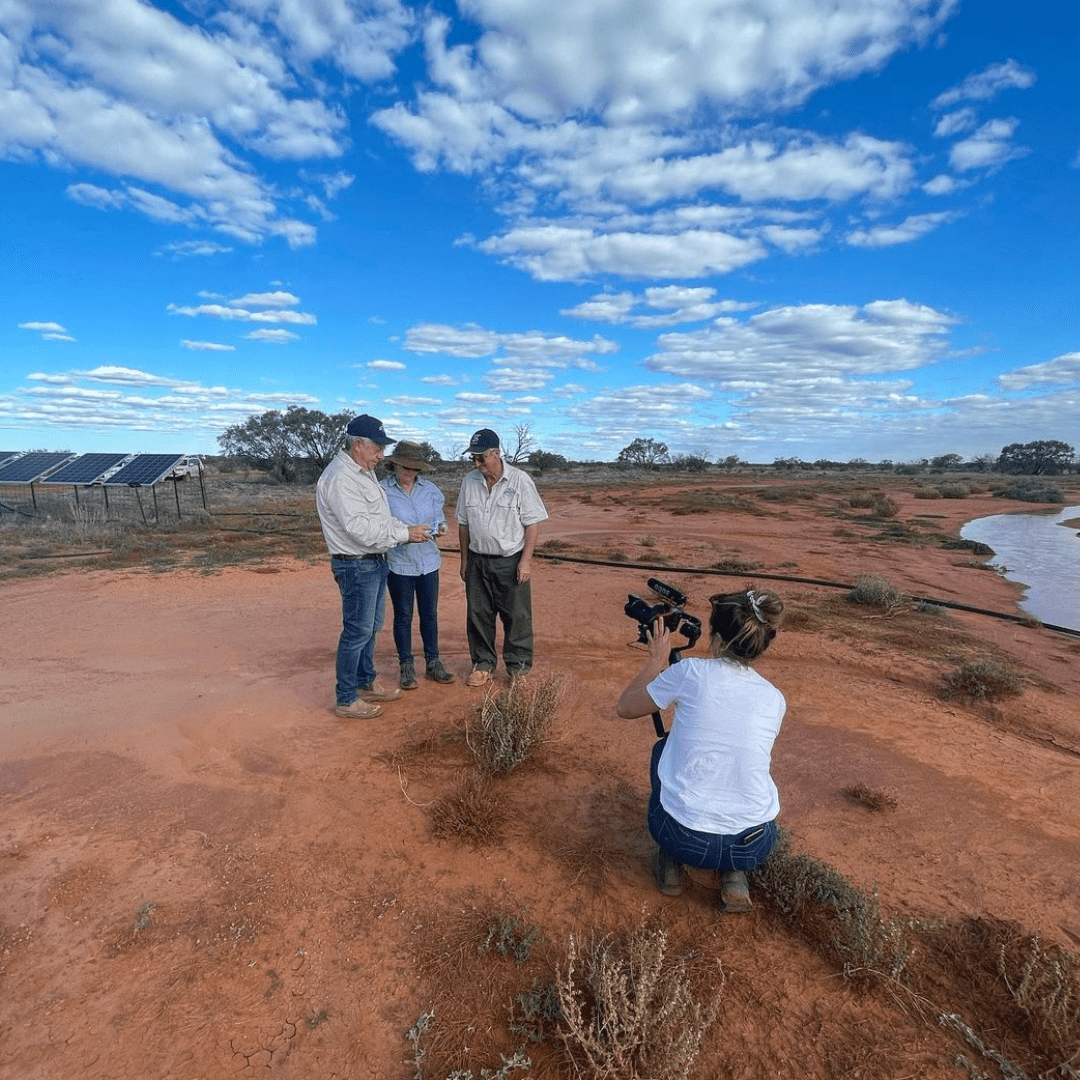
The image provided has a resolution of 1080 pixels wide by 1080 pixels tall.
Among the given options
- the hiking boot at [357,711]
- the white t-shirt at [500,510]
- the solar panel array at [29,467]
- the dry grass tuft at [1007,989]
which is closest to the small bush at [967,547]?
the white t-shirt at [500,510]

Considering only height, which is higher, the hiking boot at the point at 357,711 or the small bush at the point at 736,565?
the small bush at the point at 736,565

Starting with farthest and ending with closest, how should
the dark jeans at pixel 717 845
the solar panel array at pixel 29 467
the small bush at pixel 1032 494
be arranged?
the small bush at pixel 1032 494, the solar panel array at pixel 29 467, the dark jeans at pixel 717 845

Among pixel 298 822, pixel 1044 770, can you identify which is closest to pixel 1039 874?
pixel 1044 770

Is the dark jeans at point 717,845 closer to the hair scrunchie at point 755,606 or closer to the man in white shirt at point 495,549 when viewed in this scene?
the hair scrunchie at point 755,606

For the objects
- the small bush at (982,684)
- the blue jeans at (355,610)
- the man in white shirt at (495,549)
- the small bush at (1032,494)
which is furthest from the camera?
the small bush at (1032,494)

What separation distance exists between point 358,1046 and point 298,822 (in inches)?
55.2

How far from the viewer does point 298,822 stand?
325 centimetres

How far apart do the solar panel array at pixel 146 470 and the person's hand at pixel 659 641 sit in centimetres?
1592

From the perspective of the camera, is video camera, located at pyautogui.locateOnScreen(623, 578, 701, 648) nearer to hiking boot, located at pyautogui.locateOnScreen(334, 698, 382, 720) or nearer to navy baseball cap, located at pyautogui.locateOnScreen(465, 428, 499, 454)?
navy baseball cap, located at pyautogui.locateOnScreen(465, 428, 499, 454)

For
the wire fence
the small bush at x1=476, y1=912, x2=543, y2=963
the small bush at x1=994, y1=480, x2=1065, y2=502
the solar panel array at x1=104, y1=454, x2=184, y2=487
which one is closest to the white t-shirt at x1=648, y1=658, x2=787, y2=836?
the small bush at x1=476, y1=912, x2=543, y2=963

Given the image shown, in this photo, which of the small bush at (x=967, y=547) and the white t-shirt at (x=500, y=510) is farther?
the small bush at (x=967, y=547)

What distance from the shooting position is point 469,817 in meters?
3.15

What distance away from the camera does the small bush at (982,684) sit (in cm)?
506

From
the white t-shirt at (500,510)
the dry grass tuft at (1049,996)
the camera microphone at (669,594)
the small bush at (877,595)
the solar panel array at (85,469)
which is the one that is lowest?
the dry grass tuft at (1049,996)
